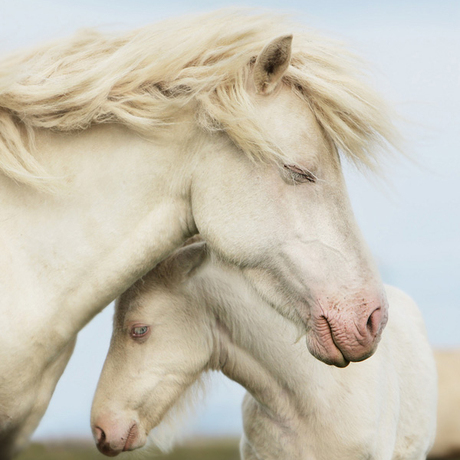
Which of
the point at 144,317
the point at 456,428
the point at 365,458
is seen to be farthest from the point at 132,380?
the point at 456,428

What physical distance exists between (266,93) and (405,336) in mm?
2725

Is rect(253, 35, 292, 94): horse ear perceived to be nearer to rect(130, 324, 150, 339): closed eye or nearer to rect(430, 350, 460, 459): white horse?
rect(130, 324, 150, 339): closed eye

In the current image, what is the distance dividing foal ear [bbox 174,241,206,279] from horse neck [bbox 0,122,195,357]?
1.16 m

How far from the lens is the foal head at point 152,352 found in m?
3.92

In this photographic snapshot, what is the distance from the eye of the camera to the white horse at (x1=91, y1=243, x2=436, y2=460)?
393 cm

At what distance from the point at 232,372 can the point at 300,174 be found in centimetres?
186

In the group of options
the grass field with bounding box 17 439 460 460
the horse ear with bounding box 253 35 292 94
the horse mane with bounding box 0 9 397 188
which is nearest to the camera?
the horse ear with bounding box 253 35 292 94

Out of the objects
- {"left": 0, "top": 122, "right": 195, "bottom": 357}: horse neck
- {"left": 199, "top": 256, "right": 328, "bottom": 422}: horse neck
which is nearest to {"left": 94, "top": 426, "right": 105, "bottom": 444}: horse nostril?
{"left": 199, "top": 256, "right": 328, "bottom": 422}: horse neck

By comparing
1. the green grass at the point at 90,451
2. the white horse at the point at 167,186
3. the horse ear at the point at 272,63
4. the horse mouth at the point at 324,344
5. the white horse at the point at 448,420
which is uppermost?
the horse ear at the point at 272,63

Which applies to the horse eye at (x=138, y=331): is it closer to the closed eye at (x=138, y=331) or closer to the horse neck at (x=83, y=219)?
the closed eye at (x=138, y=331)

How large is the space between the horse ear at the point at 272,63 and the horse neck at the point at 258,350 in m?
1.48

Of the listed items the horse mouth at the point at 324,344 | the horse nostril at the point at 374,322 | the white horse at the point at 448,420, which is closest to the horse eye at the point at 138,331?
the horse mouth at the point at 324,344

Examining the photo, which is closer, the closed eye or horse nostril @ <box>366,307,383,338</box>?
horse nostril @ <box>366,307,383,338</box>

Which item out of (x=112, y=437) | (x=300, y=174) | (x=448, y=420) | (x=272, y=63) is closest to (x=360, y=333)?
(x=300, y=174)
